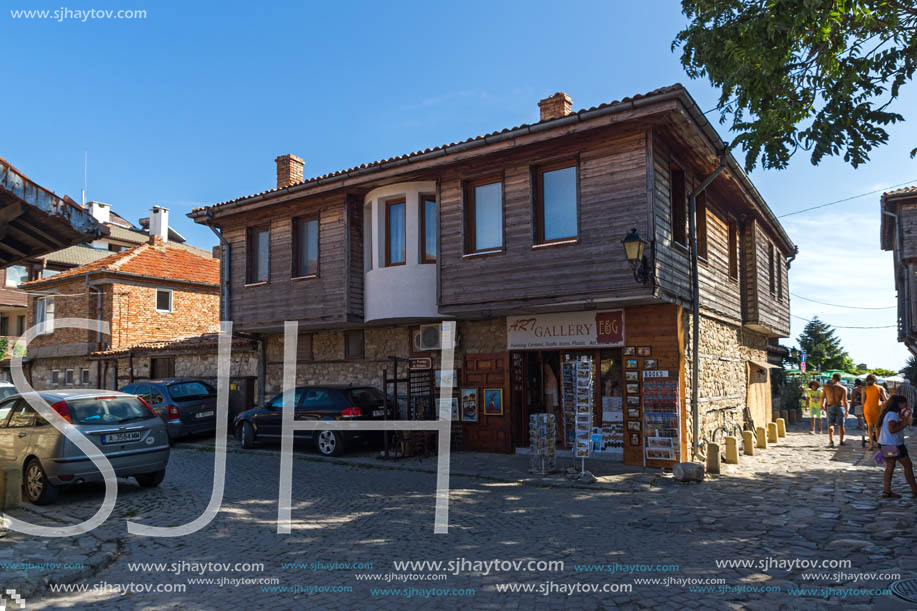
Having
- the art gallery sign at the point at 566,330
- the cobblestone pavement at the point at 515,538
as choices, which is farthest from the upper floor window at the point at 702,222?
the cobblestone pavement at the point at 515,538

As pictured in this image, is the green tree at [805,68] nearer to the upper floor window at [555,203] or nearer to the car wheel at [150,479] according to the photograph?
the upper floor window at [555,203]

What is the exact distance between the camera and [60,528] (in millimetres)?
7492

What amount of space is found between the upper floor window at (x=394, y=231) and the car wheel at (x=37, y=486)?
7963mm

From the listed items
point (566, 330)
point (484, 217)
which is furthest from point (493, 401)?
point (484, 217)

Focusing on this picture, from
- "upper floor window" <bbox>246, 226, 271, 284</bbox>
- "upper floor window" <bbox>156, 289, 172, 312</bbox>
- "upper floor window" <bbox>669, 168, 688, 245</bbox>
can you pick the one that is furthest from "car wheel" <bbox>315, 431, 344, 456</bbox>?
"upper floor window" <bbox>156, 289, 172, 312</bbox>

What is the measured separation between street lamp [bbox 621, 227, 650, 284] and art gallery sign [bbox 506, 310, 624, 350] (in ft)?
4.66

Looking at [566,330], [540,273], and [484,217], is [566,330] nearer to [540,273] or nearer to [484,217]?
[540,273]

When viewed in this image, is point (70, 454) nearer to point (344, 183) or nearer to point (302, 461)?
point (302, 461)

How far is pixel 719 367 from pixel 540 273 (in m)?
5.57

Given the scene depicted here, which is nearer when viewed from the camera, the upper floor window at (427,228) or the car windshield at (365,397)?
the car windshield at (365,397)

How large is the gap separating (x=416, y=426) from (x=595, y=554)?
24.2ft

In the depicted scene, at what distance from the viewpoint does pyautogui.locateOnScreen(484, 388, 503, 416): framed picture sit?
1370 centimetres

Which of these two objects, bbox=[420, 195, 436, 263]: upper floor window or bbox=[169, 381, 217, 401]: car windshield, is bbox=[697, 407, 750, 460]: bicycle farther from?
bbox=[169, 381, 217, 401]: car windshield

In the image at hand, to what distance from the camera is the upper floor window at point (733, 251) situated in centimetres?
1648
